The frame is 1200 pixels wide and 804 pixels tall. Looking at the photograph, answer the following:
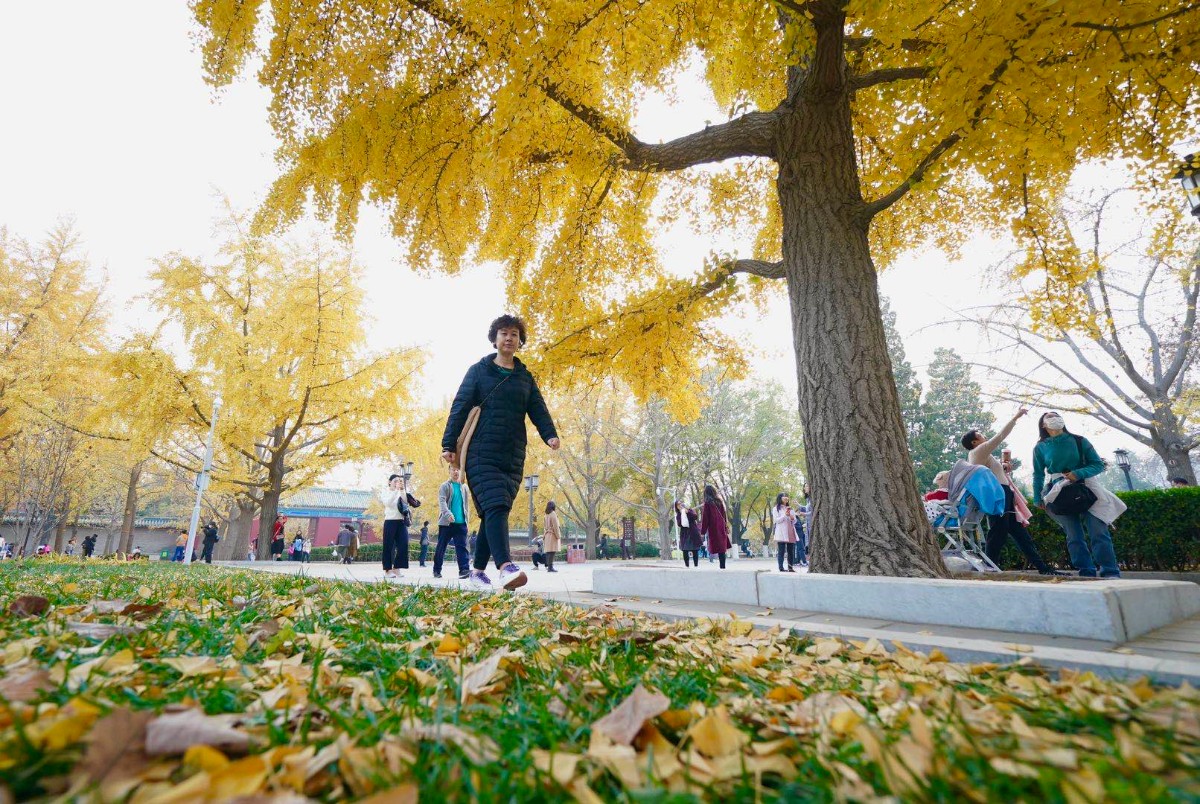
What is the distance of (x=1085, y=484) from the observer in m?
4.92

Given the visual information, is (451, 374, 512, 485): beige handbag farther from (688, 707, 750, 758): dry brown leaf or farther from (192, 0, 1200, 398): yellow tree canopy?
(688, 707, 750, 758): dry brown leaf

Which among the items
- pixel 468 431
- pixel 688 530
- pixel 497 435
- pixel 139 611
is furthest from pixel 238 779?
pixel 688 530

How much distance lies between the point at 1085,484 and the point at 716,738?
5707mm

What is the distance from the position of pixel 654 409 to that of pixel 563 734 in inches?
871

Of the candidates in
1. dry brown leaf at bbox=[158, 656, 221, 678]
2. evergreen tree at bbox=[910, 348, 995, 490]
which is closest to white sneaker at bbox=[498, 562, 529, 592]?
dry brown leaf at bbox=[158, 656, 221, 678]

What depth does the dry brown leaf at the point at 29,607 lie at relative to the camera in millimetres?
2160

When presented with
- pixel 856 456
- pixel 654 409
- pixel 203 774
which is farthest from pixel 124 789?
pixel 654 409

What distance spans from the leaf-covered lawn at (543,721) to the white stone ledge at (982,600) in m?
0.65

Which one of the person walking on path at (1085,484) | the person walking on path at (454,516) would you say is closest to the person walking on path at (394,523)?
the person walking on path at (454,516)

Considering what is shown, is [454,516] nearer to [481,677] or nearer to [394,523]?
[394,523]

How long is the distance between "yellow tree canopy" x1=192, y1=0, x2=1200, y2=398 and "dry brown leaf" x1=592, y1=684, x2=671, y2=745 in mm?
3799

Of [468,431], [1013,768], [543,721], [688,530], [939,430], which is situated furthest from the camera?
[939,430]

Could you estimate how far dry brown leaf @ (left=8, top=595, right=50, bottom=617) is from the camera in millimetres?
2160

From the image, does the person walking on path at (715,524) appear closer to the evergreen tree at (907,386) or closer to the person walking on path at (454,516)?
the person walking on path at (454,516)
